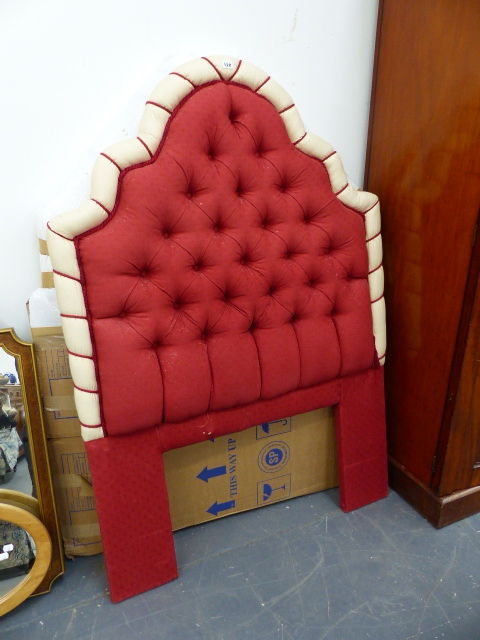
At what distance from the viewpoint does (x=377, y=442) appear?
59.0 inches

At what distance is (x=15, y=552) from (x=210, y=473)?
554 millimetres

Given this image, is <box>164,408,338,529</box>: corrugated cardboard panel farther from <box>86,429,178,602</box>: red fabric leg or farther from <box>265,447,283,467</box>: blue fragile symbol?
<box>86,429,178,602</box>: red fabric leg

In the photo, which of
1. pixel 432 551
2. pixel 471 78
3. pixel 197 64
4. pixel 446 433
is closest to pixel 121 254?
pixel 197 64

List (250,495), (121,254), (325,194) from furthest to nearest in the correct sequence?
(250,495), (325,194), (121,254)

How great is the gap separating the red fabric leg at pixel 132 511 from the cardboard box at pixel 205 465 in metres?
0.14

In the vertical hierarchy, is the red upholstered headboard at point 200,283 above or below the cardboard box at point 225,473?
above

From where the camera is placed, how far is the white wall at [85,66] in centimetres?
110

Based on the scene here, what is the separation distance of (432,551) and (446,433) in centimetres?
35

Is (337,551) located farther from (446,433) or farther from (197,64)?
(197,64)

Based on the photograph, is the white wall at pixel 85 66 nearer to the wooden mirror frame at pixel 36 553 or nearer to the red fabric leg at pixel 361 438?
the wooden mirror frame at pixel 36 553

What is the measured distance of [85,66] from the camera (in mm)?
1142

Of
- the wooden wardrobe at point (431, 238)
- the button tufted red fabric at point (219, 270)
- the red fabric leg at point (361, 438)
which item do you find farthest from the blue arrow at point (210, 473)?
the wooden wardrobe at point (431, 238)

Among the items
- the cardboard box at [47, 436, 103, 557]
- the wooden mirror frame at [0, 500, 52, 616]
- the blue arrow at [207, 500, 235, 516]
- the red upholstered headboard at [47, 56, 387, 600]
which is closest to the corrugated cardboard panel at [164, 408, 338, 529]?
the blue arrow at [207, 500, 235, 516]

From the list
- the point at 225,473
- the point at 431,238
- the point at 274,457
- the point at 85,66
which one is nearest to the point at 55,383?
the point at 225,473
